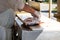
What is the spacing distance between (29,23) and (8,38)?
0.49ft

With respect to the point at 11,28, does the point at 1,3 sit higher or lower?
higher

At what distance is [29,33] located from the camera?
0.59 m

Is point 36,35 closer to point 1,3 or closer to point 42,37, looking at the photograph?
point 42,37

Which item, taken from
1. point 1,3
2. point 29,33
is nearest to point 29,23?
point 29,33

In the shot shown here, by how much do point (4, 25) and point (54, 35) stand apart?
24cm

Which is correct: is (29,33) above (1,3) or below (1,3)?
below

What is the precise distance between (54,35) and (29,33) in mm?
107

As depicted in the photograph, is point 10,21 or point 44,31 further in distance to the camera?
point 10,21

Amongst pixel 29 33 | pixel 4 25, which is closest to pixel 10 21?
pixel 4 25

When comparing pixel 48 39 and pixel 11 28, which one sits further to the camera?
pixel 11 28

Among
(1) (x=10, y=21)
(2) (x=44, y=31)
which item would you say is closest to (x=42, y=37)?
(2) (x=44, y=31)

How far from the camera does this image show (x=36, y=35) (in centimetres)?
59

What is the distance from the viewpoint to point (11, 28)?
28.8 inches

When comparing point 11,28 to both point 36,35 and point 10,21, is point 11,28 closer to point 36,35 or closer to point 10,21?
point 10,21
